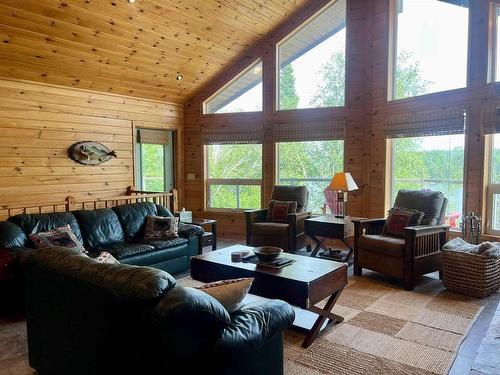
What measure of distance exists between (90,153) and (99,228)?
189 cm

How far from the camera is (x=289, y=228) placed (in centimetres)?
504

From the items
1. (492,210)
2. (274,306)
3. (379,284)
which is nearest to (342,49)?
(492,210)

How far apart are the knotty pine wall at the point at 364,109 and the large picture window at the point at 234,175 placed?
0.53 ft

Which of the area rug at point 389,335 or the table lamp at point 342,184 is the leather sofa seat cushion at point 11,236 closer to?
the area rug at point 389,335

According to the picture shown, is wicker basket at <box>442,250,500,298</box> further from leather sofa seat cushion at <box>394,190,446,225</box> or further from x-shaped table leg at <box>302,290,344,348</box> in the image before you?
x-shaped table leg at <box>302,290,344,348</box>

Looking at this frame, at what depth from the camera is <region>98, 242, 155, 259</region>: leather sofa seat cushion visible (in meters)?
3.66

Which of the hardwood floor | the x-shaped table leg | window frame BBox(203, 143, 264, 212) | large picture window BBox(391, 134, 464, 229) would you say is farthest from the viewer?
window frame BBox(203, 143, 264, 212)

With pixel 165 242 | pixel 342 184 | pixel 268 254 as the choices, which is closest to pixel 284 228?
pixel 342 184

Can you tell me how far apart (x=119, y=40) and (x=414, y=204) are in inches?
164

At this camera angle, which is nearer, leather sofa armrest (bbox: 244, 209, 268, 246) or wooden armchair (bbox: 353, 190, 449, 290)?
wooden armchair (bbox: 353, 190, 449, 290)

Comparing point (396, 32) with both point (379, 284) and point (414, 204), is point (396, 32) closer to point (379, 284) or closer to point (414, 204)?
point (414, 204)

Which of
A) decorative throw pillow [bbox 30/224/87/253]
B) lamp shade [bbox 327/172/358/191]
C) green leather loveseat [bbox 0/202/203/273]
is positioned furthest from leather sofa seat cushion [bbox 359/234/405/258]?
decorative throw pillow [bbox 30/224/87/253]

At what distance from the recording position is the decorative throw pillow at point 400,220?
420 centimetres

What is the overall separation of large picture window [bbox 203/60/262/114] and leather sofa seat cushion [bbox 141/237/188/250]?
2.98 metres
